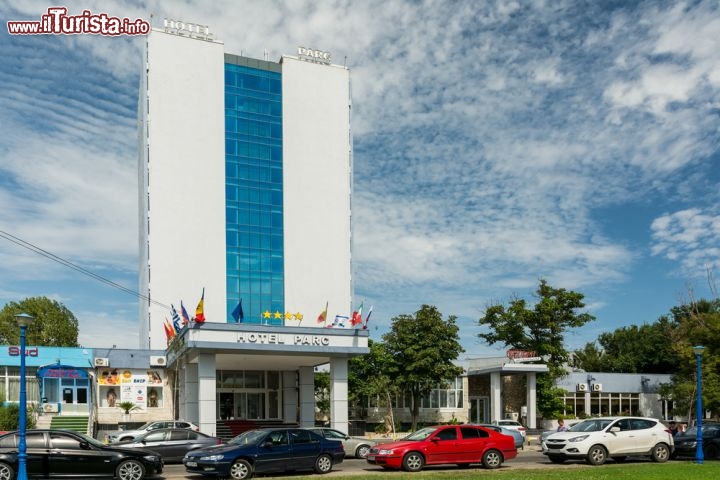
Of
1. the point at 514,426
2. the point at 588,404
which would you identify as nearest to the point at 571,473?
the point at 514,426

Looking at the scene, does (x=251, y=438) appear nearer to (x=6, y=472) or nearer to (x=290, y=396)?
(x=6, y=472)

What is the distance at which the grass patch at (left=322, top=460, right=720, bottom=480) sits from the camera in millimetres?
19594

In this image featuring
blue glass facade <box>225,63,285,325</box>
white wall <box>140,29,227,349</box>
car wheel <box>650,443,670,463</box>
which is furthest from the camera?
blue glass facade <box>225,63,285,325</box>

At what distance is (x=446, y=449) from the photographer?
24.0 meters

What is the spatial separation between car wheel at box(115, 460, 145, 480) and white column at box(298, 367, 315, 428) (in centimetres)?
2258

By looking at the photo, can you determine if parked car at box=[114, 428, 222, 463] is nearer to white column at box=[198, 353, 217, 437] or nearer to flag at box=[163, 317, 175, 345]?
white column at box=[198, 353, 217, 437]

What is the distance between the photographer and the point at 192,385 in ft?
128

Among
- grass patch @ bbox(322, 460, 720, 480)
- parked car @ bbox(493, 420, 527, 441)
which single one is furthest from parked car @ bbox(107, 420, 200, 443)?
parked car @ bbox(493, 420, 527, 441)

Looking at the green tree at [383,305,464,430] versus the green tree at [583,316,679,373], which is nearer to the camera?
the green tree at [383,305,464,430]

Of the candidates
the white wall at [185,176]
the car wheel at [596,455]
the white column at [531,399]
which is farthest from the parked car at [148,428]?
the white column at [531,399]

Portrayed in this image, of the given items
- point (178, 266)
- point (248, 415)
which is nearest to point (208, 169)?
point (178, 266)

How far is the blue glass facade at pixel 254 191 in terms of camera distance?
56281mm

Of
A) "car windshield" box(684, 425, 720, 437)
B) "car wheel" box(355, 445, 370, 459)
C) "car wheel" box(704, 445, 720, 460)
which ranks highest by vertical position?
"car windshield" box(684, 425, 720, 437)

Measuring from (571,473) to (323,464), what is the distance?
7524 mm
